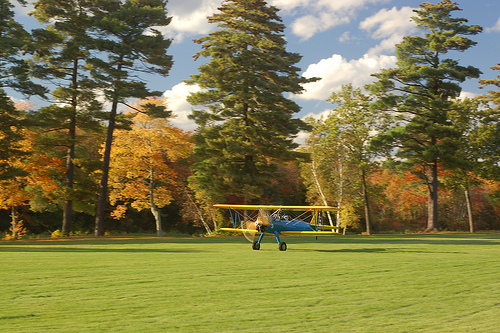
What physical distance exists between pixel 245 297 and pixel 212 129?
22699 millimetres

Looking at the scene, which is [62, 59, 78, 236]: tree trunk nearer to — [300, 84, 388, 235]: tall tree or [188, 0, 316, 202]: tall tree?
[188, 0, 316, 202]: tall tree

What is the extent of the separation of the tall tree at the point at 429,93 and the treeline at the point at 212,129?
11cm

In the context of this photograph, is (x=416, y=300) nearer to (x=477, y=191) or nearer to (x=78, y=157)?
(x=78, y=157)

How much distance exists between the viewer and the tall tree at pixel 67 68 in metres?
24.3

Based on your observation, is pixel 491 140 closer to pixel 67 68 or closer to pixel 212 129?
pixel 212 129

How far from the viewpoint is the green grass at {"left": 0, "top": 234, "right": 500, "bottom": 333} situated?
16.6 ft

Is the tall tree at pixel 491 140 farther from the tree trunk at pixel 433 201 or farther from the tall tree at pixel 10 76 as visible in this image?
→ the tall tree at pixel 10 76

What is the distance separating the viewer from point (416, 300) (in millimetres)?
6488

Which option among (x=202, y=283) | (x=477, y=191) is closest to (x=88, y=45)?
(x=202, y=283)

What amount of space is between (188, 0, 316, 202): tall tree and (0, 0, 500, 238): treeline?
0.09m

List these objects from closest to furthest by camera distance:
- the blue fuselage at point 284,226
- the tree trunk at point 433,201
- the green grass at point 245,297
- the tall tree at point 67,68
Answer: the green grass at point 245,297 < the blue fuselage at point 284,226 < the tall tree at point 67,68 < the tree trunk at point 433,201

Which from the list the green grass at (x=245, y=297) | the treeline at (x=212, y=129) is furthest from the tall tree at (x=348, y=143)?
the green grass at (x=245, y=297)

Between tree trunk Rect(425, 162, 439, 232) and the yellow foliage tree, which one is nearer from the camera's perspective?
the yellow foliage tree

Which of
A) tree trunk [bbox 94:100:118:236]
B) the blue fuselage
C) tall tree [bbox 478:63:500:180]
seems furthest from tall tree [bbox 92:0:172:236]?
tall tree [bbox 478:63:500:180]
